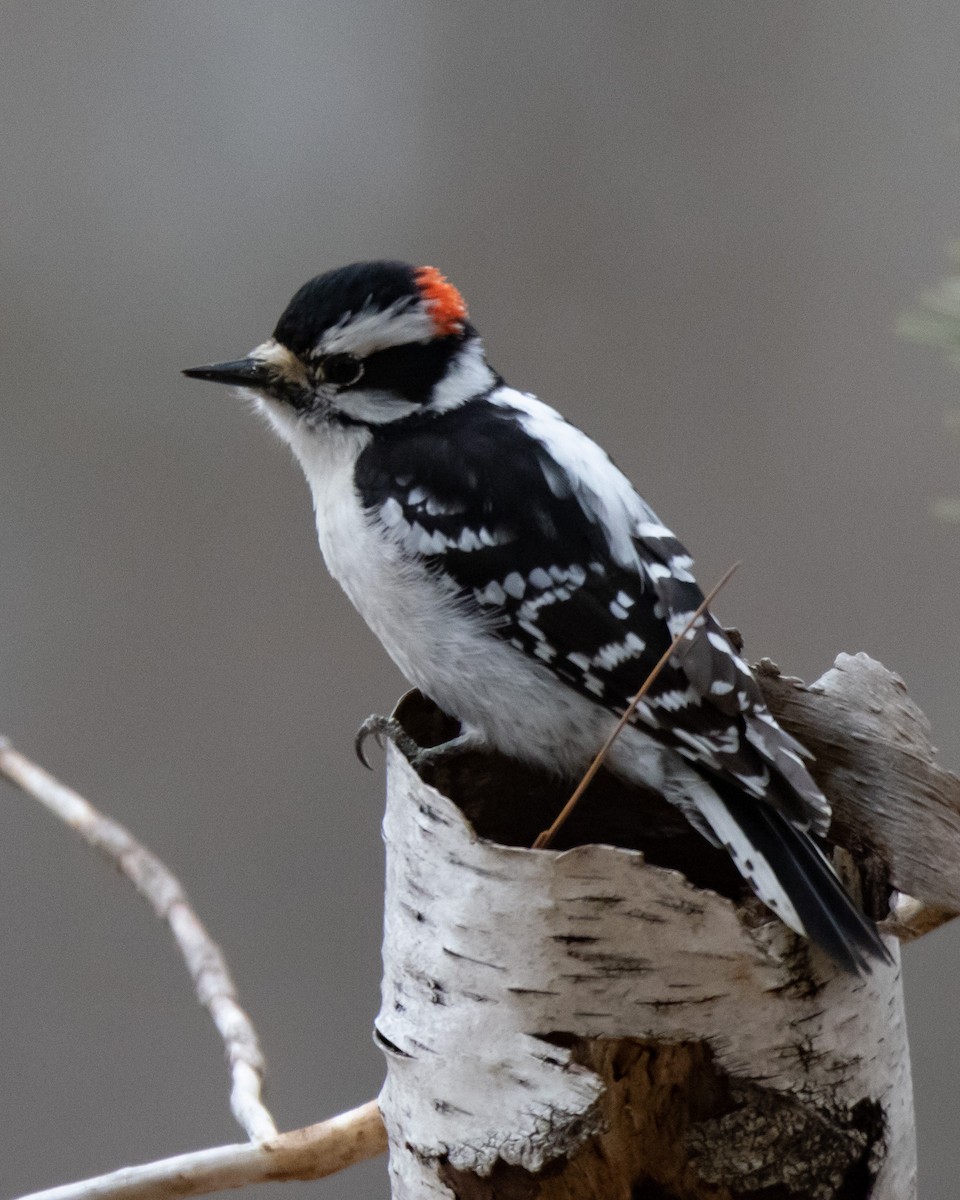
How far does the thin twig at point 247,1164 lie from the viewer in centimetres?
109

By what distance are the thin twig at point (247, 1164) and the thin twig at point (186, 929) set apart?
20 mm

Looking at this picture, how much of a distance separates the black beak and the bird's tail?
21.9 inches

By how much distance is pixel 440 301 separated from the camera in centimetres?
131

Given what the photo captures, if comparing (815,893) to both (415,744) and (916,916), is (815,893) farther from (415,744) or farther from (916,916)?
(415,744)

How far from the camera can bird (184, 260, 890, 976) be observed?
1.10 m

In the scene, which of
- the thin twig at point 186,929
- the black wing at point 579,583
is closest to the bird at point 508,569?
the black wing at point 579,583

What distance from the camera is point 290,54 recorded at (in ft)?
6.64

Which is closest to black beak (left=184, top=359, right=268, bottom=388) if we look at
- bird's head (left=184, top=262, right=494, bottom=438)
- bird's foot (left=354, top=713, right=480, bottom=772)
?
bird's head (left=184, top=262, right=494, bottom=438)

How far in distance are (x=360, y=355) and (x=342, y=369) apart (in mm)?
21

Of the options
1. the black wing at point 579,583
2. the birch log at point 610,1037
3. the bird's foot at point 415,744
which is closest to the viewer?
the birch log at point 610,1037

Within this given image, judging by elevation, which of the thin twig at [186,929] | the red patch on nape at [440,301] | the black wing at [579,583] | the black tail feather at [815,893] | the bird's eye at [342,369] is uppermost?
the red patch on nape at [440,301]

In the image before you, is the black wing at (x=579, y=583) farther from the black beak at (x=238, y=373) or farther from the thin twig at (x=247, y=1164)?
the thin twig at (x=247, y=1164)

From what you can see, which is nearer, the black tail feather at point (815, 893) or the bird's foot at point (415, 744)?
the black tail feather at point (815, 893)

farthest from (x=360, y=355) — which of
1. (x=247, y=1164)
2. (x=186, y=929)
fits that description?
(x=247, y=1164)
